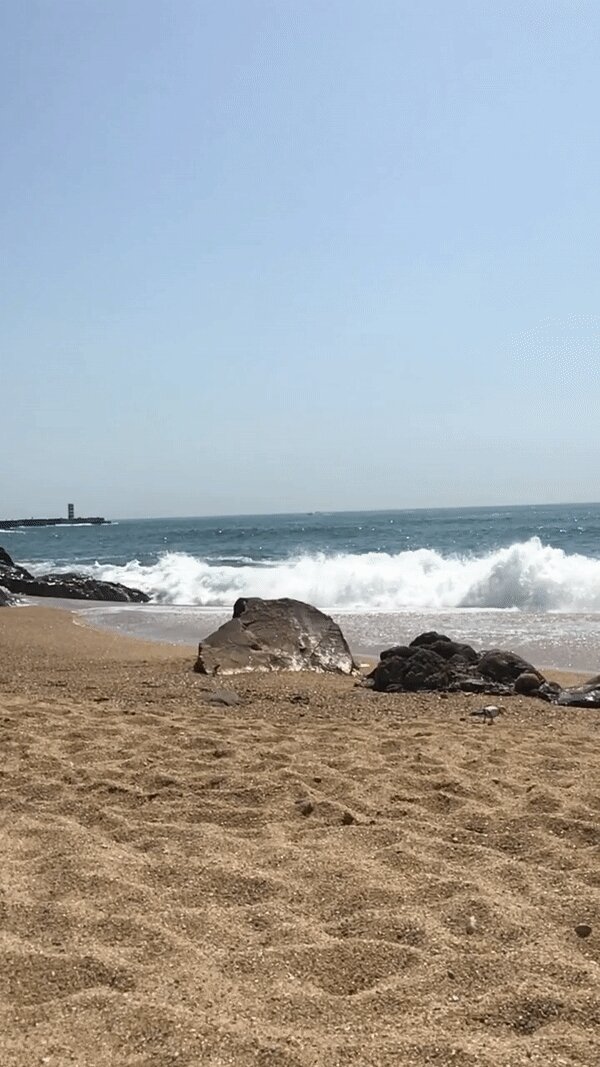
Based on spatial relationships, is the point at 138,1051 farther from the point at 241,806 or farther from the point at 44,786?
the point at 44,786

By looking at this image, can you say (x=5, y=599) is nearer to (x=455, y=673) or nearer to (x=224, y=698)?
(x=224, y=698)

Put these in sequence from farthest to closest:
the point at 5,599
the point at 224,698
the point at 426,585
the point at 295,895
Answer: the point at 426,585 → the point at 5,599 → the point at 224,698 → the point at 295,895

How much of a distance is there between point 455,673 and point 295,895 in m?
5.02

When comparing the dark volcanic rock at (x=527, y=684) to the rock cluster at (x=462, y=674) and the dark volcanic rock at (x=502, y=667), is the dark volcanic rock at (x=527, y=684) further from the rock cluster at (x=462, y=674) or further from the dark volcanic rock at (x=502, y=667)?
the dark volcanic rock at (x=502, y=667)

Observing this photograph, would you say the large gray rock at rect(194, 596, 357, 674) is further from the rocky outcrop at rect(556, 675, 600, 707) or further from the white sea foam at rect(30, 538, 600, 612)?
the white sea foam at rect(30, 538, 600, 612)

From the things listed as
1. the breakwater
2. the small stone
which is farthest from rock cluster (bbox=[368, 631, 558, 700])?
the breakwater

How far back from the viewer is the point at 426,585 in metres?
20.5

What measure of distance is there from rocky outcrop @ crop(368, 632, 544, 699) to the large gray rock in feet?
3.56

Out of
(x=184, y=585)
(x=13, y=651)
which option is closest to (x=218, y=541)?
(x=184, y=585)

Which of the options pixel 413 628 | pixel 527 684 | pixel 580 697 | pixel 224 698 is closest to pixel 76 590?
pixel 413 628

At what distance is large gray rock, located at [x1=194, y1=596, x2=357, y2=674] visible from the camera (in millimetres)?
8938

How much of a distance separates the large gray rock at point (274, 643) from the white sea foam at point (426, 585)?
784 cm

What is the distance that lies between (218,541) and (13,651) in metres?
50.8

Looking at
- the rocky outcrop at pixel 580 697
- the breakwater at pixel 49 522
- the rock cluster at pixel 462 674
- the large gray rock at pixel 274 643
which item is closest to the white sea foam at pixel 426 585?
the large gray rock at pixel 274 643
